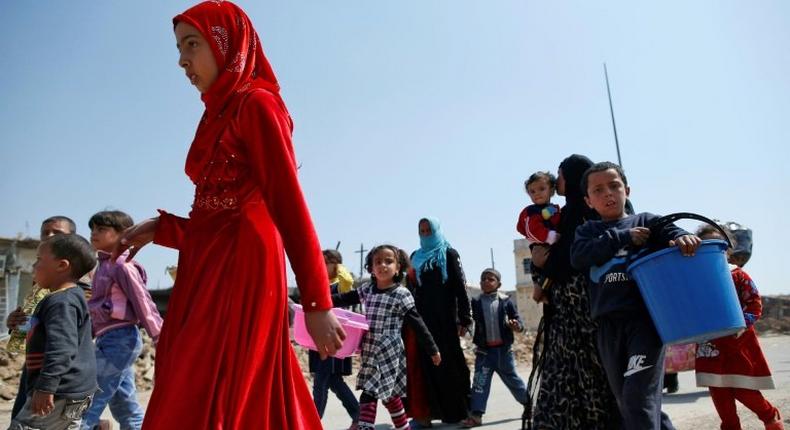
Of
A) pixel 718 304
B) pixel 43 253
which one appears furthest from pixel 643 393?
pixel 43 253

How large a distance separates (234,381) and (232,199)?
0.60m

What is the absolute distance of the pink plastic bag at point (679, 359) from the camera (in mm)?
7680

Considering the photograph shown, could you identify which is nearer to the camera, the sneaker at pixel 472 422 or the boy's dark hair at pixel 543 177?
the boy's dark hair at pixel 543 177

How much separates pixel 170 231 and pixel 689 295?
2.25 meters

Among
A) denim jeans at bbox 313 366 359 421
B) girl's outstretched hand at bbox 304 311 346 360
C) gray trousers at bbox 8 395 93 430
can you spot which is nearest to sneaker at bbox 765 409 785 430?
denim jeans at bbox 313 366 359 421

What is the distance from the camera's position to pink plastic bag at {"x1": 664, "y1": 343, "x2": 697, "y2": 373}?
7.68 m

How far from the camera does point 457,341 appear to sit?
636 centimetres

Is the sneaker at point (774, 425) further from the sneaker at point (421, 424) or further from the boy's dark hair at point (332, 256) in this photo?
the boy's dark hair at point (332, 256)

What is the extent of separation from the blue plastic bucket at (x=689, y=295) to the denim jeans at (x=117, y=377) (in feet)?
10.7

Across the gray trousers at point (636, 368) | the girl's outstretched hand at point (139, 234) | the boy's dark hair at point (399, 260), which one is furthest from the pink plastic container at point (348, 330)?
the girl's outstretched hand at point (139, 234)

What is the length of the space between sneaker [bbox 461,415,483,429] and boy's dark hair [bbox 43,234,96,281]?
371cm

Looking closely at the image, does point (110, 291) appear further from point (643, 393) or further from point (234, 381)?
point (643, 393)

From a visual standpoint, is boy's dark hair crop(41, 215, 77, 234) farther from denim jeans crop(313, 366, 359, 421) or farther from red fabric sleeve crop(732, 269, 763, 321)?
red fabric sleeve crop(732, 269, 763, 321)

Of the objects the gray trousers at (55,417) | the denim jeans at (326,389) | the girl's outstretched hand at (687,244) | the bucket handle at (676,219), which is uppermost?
the bucket handle at (676,219)
